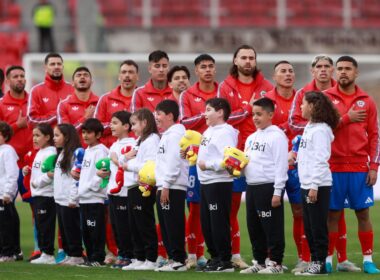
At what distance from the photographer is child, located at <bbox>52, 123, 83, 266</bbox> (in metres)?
14.7

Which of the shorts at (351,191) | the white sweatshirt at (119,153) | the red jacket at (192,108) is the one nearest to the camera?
the shorts at (351,191)

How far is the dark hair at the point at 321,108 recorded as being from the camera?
42.4 feet

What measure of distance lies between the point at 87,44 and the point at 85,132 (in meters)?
17.8

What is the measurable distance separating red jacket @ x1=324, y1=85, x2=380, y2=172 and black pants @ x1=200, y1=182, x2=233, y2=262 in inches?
44.9

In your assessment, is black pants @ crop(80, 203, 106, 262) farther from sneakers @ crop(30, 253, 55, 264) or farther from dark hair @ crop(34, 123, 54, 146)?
dark hair @ crop(34, 123, 54, 146)

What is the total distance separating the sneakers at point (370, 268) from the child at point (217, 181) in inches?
53.4

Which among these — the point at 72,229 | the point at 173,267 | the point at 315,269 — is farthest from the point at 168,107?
the point at 315,269

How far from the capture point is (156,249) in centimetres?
1396

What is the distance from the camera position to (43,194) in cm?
1518

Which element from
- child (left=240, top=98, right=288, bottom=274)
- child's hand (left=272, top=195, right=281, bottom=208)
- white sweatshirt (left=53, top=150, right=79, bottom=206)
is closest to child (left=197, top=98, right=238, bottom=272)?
child (left=240, top=98, right=288, bottom=274)

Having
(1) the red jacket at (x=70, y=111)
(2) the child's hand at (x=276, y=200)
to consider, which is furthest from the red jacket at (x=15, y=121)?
(2) the child's hand at (x=276, y=200)

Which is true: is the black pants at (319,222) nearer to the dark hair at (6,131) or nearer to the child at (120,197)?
the child at (120,197)

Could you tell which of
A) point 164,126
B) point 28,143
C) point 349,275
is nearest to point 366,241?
point 349,275

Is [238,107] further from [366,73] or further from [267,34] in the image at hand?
[267,34]
